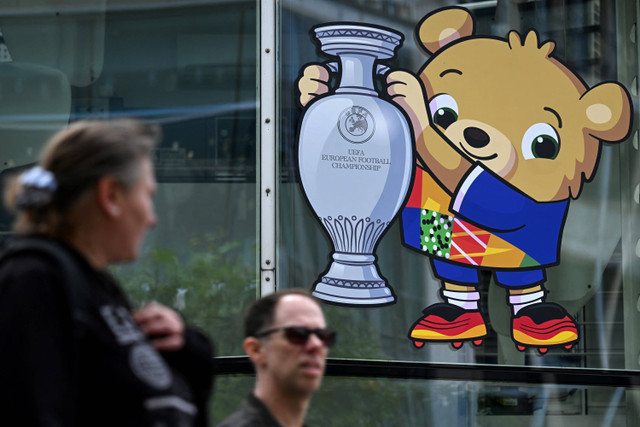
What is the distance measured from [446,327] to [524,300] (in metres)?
0.53

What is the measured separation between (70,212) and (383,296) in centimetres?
462

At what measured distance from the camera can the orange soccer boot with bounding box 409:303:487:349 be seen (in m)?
6.22

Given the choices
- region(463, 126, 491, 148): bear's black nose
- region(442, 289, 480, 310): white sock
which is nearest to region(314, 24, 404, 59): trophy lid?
region(463, 126, 491, 148): bear's black nose

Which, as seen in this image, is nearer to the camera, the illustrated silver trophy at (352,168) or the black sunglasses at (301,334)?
the black sunglasses at (301,334)

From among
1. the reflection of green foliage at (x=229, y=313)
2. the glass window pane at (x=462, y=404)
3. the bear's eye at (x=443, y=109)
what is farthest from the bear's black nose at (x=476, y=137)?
the glass window pane at (x=462, y=404)

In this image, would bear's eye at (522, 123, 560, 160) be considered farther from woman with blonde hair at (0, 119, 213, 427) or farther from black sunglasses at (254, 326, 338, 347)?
woman with blonde hair at (0, 119, 213, 427)

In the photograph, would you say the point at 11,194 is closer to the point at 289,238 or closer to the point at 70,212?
the point at 70,212

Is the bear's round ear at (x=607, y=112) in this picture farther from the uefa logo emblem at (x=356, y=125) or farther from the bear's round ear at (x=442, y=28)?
the uefa logo emblem at (x=356, y=125)

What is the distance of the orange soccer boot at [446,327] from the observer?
6.22 metres

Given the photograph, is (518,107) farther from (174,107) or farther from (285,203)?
(174,107)

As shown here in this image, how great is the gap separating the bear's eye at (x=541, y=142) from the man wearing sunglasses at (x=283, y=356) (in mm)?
3697

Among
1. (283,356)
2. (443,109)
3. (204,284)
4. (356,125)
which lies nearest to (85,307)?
(283,356)

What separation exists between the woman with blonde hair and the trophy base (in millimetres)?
4302

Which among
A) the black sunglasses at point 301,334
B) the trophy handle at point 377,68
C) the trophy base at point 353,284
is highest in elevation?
the trophy handle at point 377,68
